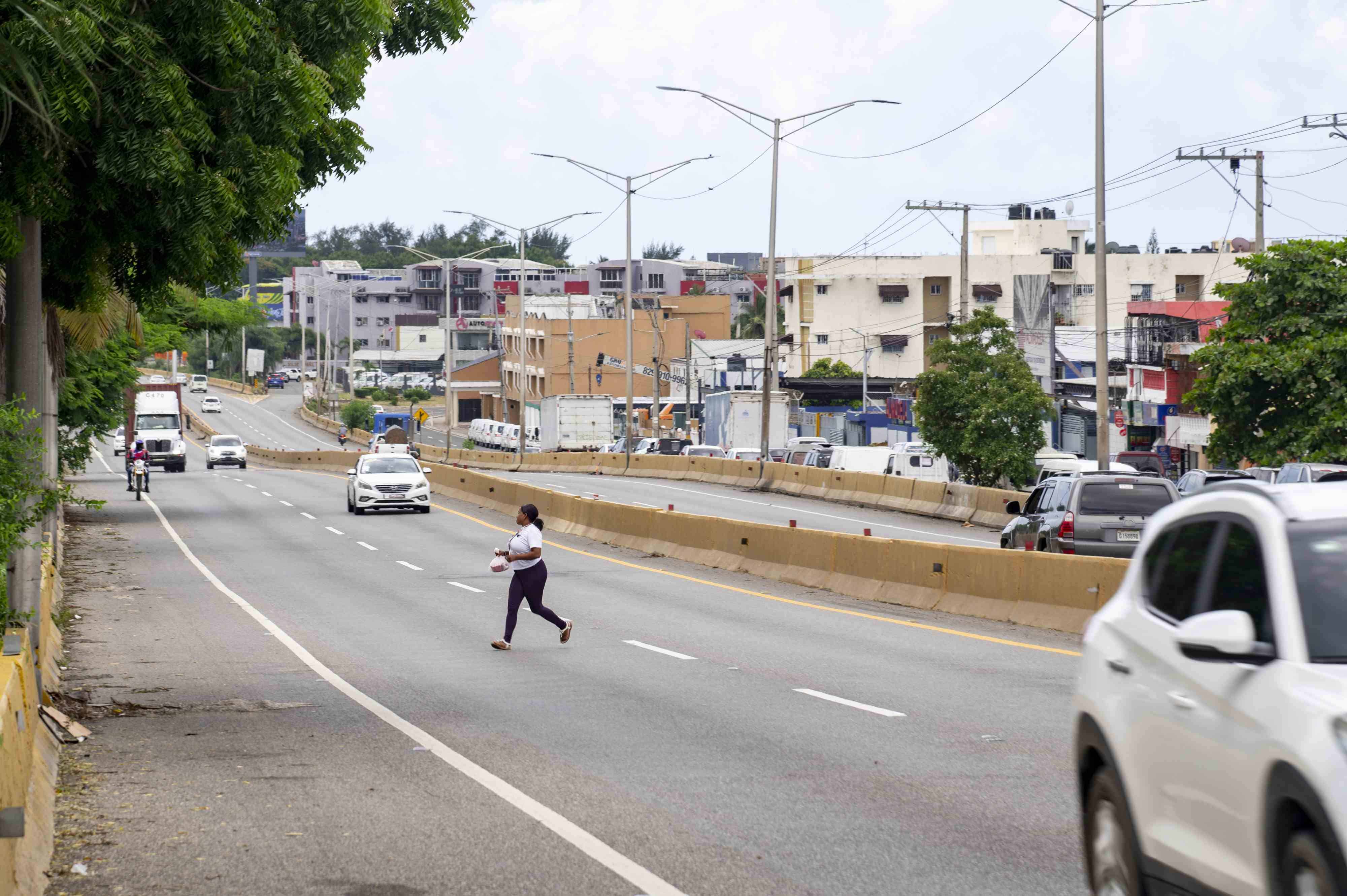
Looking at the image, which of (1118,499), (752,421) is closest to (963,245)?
(752,421)

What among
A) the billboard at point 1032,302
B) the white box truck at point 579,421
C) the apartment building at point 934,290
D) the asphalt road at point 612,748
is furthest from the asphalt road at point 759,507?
the apartment building at point 934,290

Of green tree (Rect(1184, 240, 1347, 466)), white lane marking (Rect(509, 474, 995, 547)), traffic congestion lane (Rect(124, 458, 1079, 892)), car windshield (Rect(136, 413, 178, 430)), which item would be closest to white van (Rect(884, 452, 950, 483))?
white lane marking (Rect(509, 474, 995, 547))

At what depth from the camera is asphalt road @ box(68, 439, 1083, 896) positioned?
304 inches

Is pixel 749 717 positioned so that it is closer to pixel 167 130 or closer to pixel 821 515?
pixel 167 130

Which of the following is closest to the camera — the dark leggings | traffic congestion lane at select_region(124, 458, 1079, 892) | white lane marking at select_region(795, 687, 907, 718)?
traffic congestion lane at select_region(124, 458, 1079, 892)

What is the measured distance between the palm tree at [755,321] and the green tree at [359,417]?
30.2 meters

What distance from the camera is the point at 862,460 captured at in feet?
173

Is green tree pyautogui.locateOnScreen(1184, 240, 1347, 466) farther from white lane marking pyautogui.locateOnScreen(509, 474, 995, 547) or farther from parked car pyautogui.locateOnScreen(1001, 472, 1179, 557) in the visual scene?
parked car pyautogui.locateOnScreen(1001, 472, 1179, 557)

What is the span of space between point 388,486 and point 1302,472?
72.9 feet

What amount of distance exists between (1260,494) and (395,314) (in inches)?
7236

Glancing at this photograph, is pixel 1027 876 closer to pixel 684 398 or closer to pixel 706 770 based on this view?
pixel 706 770

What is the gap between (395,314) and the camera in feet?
608

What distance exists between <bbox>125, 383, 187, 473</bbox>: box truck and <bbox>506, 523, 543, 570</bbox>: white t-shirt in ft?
184

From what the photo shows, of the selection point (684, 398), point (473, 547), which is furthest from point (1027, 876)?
point (684, 398)
